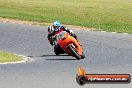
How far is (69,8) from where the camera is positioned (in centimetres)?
5422

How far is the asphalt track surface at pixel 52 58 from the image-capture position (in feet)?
50.0

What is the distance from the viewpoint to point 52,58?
22.4 metres

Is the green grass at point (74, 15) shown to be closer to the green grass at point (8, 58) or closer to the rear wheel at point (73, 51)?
the rear wheel at point (73, 51)

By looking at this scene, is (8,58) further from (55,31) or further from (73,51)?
(73,51)

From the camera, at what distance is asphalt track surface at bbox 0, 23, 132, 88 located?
50.0 ft

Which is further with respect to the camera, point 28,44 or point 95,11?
point 95,11

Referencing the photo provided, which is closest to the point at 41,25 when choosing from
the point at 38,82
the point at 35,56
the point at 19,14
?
the point at 19,14

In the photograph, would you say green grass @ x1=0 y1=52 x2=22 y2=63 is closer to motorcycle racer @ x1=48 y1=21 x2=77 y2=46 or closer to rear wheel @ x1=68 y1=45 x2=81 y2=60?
motorcycle racer @ x1=48 y1=21 x2=77 y2=46

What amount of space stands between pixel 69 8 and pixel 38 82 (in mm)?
39581

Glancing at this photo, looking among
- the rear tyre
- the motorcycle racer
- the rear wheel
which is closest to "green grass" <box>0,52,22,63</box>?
the motorcycle racer

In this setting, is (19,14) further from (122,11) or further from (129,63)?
(129,63)

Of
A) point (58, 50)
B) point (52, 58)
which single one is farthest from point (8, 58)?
point (58, 50)

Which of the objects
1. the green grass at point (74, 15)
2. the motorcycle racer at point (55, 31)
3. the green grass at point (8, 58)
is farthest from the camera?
the green grass at point (74, 15)

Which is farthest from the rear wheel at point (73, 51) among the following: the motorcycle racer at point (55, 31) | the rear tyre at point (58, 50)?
the rear tyre at point (58, 50)
